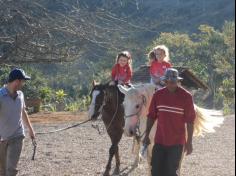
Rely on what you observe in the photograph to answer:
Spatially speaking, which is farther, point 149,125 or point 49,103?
point 49,103

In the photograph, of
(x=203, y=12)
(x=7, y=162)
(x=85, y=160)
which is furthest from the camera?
(x=203, y=12)

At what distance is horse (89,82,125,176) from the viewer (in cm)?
1068

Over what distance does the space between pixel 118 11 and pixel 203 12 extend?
242 ft

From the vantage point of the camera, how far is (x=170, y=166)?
679 centimetres

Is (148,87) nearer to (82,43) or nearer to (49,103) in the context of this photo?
(82,43)

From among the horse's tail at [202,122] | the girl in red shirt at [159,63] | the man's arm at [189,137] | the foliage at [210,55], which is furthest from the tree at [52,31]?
the foliage at [210,55]

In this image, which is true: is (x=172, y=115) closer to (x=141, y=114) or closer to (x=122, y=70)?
(x=141, y=114)

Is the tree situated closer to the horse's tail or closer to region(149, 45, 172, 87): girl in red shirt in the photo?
region(149, 45, 172, 87): girl in red shirt

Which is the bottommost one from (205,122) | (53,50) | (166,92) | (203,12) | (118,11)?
(205,122)

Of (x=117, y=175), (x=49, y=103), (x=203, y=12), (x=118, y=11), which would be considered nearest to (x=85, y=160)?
(x=117, y=175)

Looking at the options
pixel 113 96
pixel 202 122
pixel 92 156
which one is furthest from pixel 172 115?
pixel 92 156

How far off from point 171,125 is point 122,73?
13.9 feet

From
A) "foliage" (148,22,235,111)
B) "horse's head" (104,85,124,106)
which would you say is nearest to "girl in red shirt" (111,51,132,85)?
"horse's head" (104,85,124,106)

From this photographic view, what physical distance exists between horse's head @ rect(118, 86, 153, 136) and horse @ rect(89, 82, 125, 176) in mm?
1777
